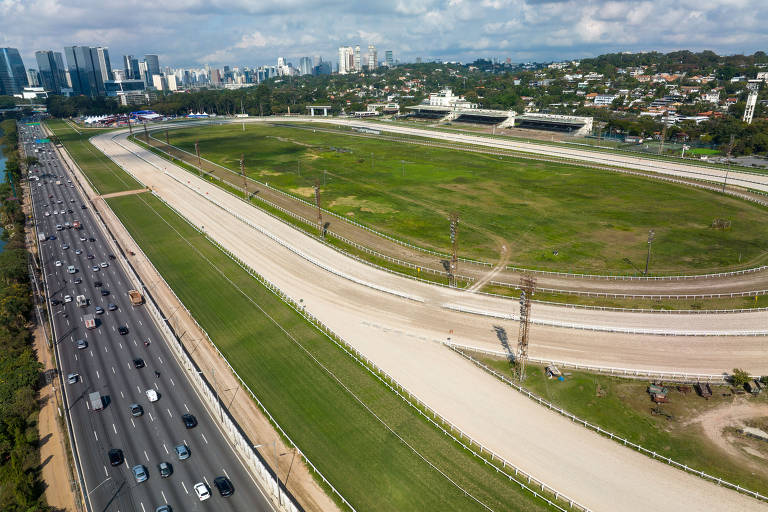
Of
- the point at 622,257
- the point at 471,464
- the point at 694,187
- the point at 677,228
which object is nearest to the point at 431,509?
the point at 471,464

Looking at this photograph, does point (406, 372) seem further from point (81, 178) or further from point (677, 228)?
point (81, 178)

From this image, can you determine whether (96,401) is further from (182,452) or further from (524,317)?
(524,317)

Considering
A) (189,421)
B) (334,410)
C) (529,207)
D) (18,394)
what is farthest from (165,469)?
(529,207)

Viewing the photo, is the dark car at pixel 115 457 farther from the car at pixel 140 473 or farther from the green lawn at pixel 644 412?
the green lawn at pixel 644 412

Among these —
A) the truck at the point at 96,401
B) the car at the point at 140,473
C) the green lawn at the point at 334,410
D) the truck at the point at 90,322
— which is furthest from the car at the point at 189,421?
the truck at the point at 90,322

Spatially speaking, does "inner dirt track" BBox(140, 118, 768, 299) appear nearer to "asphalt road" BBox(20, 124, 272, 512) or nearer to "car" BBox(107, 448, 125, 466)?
"asphalt road" BBox(20, 124, 272, 512)
